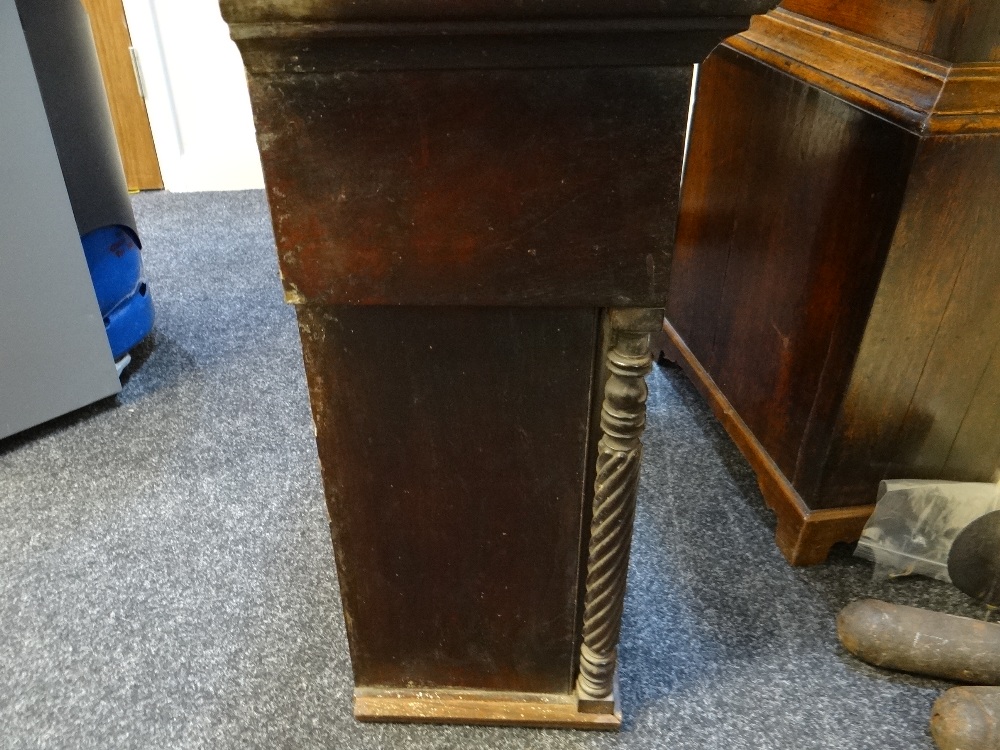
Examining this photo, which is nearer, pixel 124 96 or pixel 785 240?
pixel 785 240

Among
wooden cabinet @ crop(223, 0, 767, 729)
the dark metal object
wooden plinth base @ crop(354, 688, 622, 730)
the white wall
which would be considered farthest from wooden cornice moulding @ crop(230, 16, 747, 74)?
the white wall

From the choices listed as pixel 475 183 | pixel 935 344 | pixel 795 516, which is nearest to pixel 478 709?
pixel 795 516

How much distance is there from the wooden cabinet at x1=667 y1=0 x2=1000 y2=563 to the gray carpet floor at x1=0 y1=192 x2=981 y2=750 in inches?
5.7

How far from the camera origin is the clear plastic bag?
1312 millimetres

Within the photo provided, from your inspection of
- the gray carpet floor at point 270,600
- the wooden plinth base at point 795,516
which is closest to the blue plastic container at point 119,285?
the gray carpet floor at point 270,600

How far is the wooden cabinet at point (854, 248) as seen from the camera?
107 cm

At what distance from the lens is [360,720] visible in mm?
1154

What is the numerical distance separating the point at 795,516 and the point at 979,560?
0.93 feet

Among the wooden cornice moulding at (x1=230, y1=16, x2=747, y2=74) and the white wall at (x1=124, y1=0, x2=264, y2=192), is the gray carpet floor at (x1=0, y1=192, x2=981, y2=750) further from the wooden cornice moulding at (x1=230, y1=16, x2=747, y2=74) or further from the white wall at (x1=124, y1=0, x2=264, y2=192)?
the white wall at (x1=124, y1=0, x2=264, y2=192)

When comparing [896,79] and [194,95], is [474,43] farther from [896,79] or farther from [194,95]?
[194,95]

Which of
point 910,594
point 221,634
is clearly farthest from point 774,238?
point 221,634

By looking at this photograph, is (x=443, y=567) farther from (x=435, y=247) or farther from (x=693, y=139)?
(x=693, y=139)

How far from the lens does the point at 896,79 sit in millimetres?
1081

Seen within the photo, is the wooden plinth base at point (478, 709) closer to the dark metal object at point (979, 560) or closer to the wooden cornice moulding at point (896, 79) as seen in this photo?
the dark metal object at point (979, 560)
